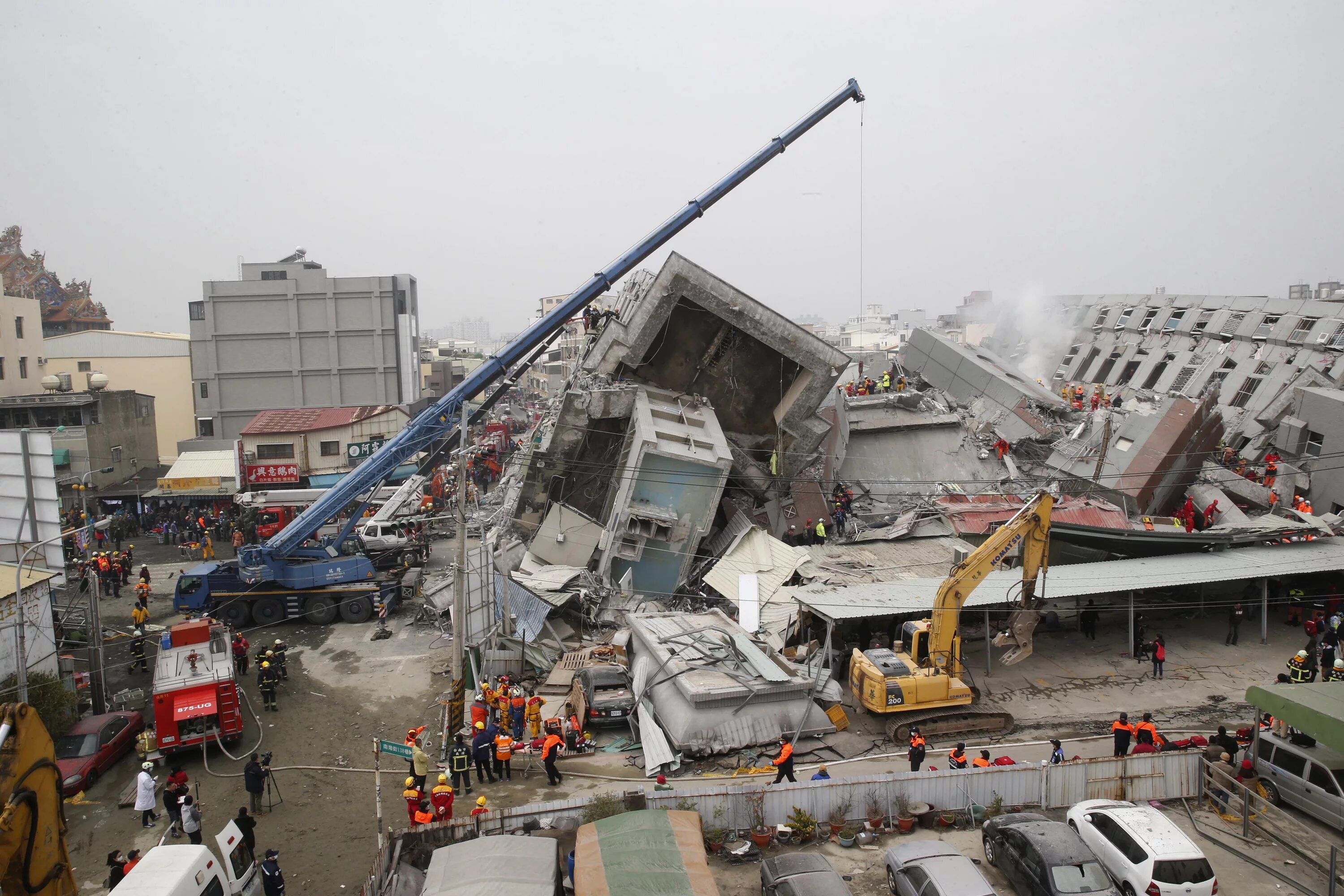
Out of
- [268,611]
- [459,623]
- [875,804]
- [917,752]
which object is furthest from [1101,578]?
[268,611]

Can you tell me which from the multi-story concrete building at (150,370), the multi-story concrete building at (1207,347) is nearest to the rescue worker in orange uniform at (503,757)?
the multi-story concrete building at (1207,347)

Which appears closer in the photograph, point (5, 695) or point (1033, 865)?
point (1033, 865)

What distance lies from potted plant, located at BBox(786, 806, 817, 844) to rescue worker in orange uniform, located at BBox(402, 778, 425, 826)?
17.5 feet

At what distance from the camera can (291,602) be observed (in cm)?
2342

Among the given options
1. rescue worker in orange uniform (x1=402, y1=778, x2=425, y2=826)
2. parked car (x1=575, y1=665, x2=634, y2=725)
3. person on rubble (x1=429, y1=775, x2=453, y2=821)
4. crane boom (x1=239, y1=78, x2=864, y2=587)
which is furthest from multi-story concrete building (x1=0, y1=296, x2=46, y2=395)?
person on rubble (x1=429, y1=775, x2=453, y2=821)

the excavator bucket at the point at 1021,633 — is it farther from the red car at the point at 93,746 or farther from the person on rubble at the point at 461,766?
the red car at the point at 93,746

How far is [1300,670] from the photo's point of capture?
15.4 meters

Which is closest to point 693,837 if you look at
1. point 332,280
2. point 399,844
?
point 399,844

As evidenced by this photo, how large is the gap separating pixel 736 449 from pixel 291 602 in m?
14.6

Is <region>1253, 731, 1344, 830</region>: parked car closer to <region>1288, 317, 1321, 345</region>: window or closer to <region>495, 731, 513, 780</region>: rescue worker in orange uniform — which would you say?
<region>495, 731, 513, 780</region>: rescue worker in orange uniform

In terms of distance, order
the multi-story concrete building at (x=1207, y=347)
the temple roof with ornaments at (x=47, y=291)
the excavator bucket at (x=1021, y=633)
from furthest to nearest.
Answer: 1. the temple roof with ornaments at (x=47, y=291)
2. the multi-story concrete building at (x=1207, y=347)
3. the excavator bucket at (x=1021, y=633)

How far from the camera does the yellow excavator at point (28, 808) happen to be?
8.54 m

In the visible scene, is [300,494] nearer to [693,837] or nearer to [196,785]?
[196,785]

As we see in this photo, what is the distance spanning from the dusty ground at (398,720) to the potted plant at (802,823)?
20.2 inches
